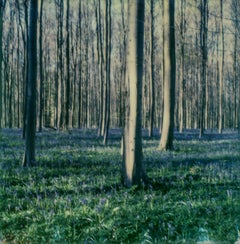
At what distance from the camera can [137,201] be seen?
20.9ft

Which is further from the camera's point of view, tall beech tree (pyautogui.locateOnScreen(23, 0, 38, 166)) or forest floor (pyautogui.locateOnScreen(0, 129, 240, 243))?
tall beech tree (pyautogui.locateOnScreen(23, 0, 38, 166))

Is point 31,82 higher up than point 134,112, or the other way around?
point 31,82

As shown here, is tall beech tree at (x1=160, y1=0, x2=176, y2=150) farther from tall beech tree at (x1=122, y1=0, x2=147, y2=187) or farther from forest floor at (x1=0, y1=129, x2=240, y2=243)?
tall beech tree at (x1=122, y1=0, x2=147, y2=187)

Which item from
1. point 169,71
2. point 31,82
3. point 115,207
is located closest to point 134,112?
point 115,207

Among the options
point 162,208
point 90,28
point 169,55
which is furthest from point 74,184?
point 90,28

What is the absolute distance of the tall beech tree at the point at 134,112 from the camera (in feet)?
25.2

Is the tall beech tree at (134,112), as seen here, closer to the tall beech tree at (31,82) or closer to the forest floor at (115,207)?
the forest floor at (115,207)

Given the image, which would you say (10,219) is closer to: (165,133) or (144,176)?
(144,176)

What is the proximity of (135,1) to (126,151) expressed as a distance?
3321 millimetres

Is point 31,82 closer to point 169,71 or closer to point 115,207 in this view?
point 115,207

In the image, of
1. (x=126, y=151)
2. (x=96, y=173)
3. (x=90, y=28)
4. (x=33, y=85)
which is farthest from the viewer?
(x=90, y=28)

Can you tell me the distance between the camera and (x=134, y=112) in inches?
305

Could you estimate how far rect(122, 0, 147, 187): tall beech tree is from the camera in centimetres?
769

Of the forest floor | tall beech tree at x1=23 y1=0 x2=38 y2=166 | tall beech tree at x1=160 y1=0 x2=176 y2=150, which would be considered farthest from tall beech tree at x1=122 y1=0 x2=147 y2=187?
tall beech tree at x1=160 y1=0 x2=176 y2=150
